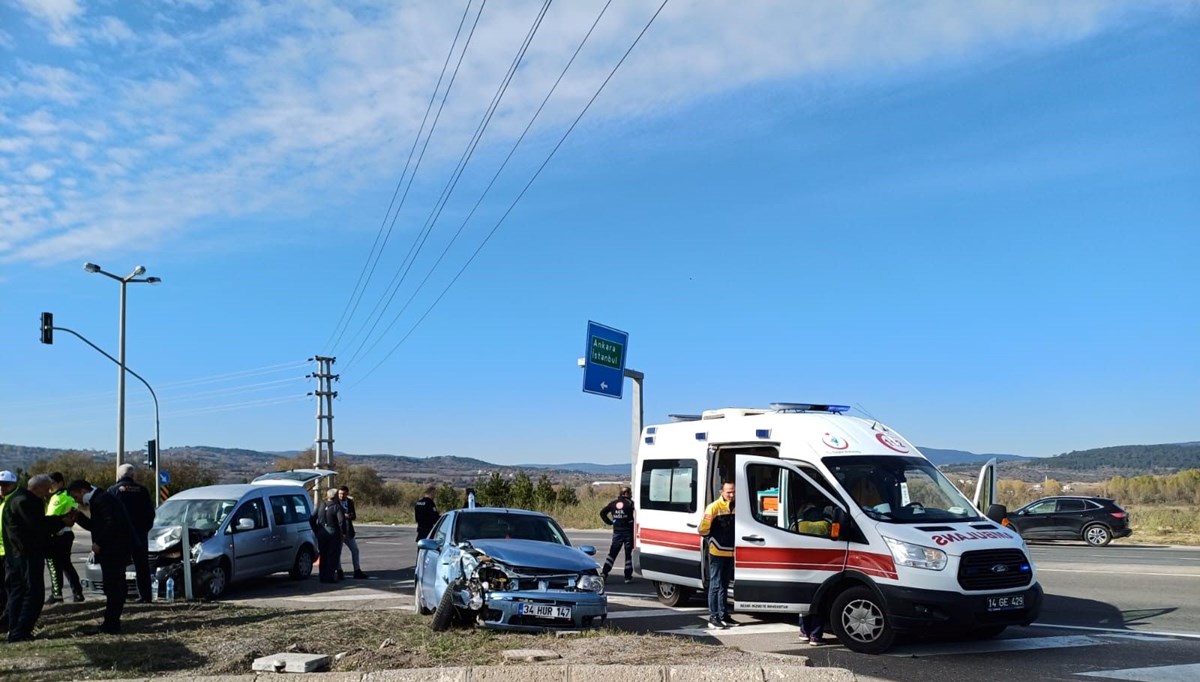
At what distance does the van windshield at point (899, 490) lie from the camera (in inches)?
390

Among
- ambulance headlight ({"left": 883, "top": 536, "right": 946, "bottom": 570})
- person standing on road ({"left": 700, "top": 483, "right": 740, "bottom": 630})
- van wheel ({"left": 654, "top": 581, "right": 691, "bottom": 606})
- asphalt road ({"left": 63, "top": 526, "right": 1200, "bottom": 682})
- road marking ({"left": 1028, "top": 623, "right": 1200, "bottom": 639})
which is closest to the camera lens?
asphalt road ({"left": 63, "top": 526, "right": 1200, "bottom": 682})

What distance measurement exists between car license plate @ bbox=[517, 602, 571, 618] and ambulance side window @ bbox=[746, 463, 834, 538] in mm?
2398

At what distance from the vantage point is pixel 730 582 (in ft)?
38.1

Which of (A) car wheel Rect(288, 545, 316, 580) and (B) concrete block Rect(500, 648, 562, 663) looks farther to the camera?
(A) car wheel Rect(288, 545, 316, 580)

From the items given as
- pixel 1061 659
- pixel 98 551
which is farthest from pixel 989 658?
pixel 98 551

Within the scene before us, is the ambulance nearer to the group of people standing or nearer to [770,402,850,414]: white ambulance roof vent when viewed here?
[770,402,850,414]: white ambulance roof vent

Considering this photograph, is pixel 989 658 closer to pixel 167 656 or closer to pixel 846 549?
pixel 846 549

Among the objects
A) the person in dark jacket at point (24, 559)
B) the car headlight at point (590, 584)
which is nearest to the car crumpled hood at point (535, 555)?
the car headlight at point (590, 584)

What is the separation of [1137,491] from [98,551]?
51462mm

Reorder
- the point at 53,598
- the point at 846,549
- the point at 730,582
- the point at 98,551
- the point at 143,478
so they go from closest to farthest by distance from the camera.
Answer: the point at 846,549 → the point at 98,551 → the point at 730,582 → the point at 53,598 → the point at 143,478

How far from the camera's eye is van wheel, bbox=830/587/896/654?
9320 millimetres

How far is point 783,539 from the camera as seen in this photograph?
33.6 ft

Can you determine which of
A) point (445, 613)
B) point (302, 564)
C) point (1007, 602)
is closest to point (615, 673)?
point (445, 613)

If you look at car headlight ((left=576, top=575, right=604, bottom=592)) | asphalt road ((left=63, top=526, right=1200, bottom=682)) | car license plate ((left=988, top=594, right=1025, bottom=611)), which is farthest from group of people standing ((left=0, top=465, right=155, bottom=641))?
car license plate ((left=988, top=594, right=1025, bottom=611))
